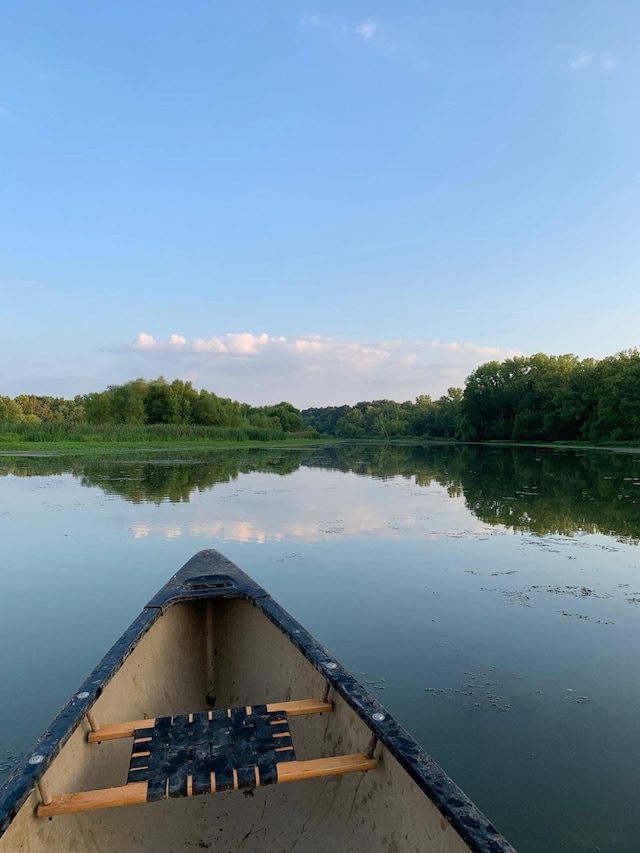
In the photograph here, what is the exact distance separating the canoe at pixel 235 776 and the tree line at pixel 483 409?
3017 centimetres

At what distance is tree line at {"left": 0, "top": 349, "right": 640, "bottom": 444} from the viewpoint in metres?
37.5

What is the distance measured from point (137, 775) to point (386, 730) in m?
0.77

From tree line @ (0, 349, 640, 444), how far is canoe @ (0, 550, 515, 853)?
30.2m

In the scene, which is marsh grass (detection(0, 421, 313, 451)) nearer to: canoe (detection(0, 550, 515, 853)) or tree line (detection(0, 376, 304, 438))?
tree line (detection(0, 376, 304, 438))

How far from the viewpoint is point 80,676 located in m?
3.26

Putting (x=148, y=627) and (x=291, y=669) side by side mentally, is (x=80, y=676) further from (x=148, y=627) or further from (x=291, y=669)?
(x=291, y=669)

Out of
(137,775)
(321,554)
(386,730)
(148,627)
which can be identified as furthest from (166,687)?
(321,554)

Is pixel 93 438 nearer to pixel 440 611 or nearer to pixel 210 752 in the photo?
pixel 440 611

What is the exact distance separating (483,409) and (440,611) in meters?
54.8

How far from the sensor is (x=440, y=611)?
433 cm

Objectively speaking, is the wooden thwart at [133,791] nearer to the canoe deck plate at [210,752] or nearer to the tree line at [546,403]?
the canoe deck plate at [210,752]

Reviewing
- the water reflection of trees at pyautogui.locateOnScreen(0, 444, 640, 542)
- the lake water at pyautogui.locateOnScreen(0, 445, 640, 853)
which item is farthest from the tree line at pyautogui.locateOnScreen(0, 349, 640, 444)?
the lake water at pyautogui.locateOnScreen(0, 445, 640, 853)

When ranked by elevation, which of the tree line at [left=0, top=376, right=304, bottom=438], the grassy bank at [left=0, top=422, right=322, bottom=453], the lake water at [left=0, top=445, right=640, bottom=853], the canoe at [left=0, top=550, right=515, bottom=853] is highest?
the tree line at [left=0, top=376, right=304, bottom=438]

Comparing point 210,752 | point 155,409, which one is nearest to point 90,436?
point 155,409
